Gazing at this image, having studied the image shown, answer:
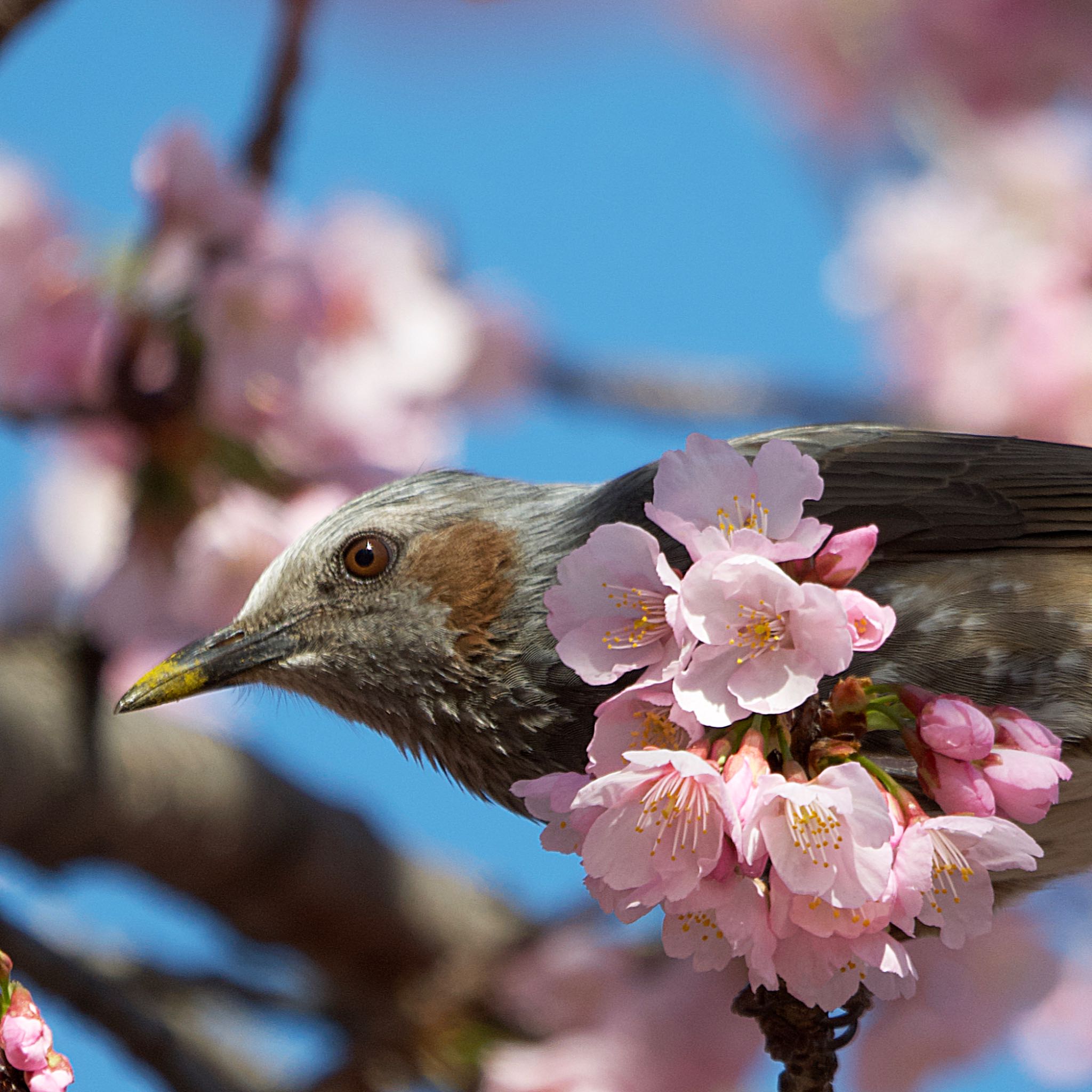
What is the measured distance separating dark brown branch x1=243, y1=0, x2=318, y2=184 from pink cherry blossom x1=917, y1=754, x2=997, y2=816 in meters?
2.24

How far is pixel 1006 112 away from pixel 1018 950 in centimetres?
356

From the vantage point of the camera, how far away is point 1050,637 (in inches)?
93.8

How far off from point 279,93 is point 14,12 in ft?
2.94

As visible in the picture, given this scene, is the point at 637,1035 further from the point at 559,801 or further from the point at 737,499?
the point at 737,499

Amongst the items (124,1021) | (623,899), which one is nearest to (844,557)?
(623,899)

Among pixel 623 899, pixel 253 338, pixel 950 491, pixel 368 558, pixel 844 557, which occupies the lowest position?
pixel 623 899

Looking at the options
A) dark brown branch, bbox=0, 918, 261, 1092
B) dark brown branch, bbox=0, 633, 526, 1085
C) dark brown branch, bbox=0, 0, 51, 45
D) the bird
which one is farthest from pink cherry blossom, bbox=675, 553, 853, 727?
dark brown branch, bbox=0, 633, 526, 1085

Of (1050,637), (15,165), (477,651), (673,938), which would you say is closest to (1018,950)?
(1050,637)

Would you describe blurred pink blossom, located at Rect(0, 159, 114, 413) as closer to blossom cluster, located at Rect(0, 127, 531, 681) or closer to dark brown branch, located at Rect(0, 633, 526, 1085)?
blossom cluster, located at Rect(0, 127, 531, 681)

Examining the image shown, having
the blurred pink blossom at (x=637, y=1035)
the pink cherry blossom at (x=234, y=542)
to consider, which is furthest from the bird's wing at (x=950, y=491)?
the blurred pink blossom at (x=637, y=1035)

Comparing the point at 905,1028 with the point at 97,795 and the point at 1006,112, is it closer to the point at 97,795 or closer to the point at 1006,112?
the point at 97,795

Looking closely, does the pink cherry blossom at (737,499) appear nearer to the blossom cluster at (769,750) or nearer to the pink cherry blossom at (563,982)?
the blossom cluster at (769,750)

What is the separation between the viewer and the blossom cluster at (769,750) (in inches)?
65.4

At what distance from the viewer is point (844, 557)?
1.74m
